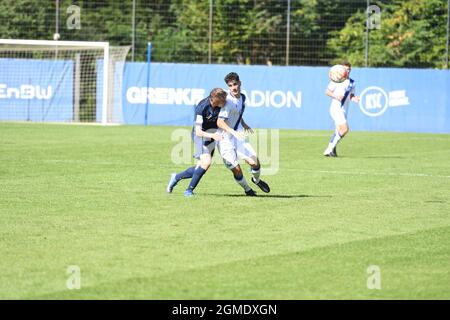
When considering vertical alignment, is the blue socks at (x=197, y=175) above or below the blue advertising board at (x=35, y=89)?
below

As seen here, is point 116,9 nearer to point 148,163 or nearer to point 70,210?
point 148,163

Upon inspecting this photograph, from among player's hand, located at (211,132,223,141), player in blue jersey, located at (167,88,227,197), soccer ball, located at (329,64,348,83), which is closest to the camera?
player's hand, located at (211,132,223,141)

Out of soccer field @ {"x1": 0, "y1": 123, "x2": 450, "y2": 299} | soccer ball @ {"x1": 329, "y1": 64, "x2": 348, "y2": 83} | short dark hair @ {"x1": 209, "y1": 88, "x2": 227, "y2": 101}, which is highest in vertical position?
soccer ball @ {"x1": 329, "y1": 64, "x2": 348, "y2": 83}

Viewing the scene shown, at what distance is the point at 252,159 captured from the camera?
14.2m

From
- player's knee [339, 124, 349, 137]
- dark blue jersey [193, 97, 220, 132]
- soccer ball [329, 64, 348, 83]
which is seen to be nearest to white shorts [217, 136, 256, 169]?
dark blue jersey [193, 97, 220, 132]

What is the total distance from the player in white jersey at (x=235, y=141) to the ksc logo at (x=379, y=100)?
18808 mm

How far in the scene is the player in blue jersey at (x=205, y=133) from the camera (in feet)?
43.9

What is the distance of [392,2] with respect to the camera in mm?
43781

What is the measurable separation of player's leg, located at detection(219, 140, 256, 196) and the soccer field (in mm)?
301

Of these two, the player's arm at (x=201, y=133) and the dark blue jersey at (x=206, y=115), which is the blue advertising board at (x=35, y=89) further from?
the player's arm at (x=201, y=133)

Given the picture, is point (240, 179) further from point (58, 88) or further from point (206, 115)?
point (58, 88)

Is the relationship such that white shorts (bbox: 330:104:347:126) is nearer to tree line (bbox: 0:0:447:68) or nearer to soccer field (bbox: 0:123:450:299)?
soccer field (bbox: 0:123:450:299)

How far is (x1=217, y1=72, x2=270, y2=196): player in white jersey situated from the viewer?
1391cm

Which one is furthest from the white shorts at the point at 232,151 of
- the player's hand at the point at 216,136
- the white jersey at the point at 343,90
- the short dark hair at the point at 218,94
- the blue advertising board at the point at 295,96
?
the blue advertising board at the point at 295,96
